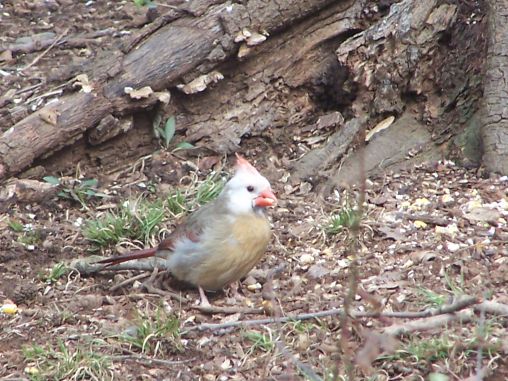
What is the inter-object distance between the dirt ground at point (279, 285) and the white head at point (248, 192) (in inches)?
14.5

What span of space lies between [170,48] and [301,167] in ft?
3.37

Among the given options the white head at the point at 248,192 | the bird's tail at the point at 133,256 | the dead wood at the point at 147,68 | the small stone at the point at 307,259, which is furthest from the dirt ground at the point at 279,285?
the white head at the point at 248,192

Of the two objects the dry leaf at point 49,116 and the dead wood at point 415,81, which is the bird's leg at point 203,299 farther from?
the dry leaf at point 49,116

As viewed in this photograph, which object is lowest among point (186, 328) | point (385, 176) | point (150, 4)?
point (385, 176)

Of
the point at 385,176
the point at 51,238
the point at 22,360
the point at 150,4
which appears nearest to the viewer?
Answer: the point at 22,360

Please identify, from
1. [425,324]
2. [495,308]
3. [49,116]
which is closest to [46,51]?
[49,116]

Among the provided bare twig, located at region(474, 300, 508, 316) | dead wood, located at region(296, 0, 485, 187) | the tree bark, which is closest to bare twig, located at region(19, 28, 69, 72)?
dead wood, located at region(296, 0, 485, 187)

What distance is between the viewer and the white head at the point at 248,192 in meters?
4.86

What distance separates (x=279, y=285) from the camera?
4.95m

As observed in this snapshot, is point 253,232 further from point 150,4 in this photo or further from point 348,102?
point 150,4

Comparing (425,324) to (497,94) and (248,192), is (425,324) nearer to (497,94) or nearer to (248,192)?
(248,192)

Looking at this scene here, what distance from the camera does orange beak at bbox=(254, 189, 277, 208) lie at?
484cm

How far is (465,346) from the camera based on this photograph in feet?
13.1

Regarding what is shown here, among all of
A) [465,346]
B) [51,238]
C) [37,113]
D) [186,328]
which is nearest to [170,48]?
[37,113]
